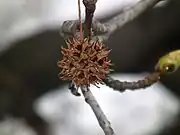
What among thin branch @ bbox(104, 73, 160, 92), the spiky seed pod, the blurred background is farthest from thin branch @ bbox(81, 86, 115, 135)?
the blurred background

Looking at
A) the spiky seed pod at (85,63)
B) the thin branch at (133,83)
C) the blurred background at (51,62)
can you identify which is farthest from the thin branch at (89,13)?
the blurred background at (51,62)

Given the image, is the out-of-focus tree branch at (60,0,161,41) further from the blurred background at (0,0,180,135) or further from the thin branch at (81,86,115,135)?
the blurred background at (0,0,180,135)

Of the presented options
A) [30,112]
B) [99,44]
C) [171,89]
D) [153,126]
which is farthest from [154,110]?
[99,44]

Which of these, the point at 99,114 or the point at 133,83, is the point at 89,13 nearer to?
the point at 99,114

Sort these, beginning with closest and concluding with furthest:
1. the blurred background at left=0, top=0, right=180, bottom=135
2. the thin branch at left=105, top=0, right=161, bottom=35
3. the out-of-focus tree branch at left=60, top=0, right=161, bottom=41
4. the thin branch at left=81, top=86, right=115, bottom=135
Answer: the thin branch at left=81, top=86, right=115, bottom=135
the out-of-focus tree branch at left=60, top=0, right=161, bottom=41
the thin branch at left=105, top=0, right=161, bottom=35
the blurred background at left=0, top=0, right=180, bottom=135

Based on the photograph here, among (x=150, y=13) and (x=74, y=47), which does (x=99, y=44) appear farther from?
(x=150, y=13)

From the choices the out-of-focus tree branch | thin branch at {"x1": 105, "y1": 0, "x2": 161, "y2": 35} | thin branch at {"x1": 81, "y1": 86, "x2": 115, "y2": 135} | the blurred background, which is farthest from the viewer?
the blurred background

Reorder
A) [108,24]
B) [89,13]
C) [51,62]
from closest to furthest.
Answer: [89,13], [108,24], [51,62]

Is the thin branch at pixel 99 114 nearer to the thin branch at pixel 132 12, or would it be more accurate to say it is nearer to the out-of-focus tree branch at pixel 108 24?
the out-of-focus tree branch at pixel 108 24

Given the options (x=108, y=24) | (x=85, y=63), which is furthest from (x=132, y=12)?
(x=85, y=63)
